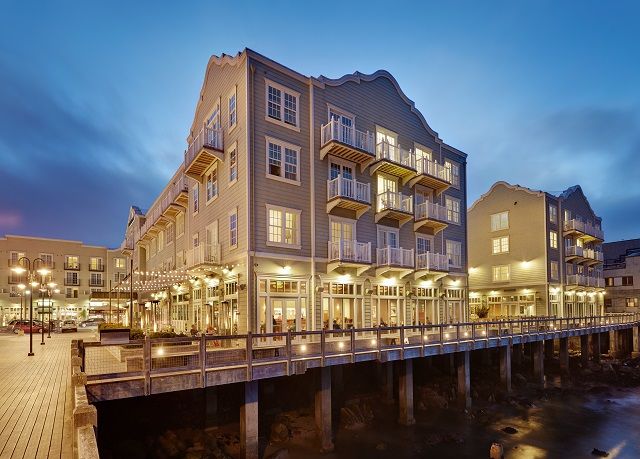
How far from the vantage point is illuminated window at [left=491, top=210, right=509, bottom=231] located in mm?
44156

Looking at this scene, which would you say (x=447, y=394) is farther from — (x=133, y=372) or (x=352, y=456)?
(x=133, y=372)

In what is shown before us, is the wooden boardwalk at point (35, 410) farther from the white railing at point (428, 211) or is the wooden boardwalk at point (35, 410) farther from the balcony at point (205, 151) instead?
the white railing at point (428, 211)

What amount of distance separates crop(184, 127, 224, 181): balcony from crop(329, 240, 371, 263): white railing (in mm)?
7343

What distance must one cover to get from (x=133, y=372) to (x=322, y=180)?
13738 mm

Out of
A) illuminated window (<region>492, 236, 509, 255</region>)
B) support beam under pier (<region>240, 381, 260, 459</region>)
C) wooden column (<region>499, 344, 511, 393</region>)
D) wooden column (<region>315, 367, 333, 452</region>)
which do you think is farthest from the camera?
illuminated window (<region>492, 236, 509, 255</region>)

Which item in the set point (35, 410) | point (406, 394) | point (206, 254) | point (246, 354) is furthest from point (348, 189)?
point (35, 410)

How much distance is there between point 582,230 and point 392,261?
3061 cm

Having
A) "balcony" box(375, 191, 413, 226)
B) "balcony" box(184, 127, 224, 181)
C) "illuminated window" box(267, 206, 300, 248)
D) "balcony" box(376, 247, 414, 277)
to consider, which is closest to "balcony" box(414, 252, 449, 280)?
A: "balcony" box(376, 247, 414, 277)

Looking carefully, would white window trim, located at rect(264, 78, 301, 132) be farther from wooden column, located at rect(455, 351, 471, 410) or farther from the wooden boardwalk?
wooden column, located at rect(455, 351, 471, 410)

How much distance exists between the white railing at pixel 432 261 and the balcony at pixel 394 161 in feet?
15.8

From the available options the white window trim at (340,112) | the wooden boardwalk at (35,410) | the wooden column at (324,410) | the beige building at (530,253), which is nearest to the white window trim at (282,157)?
the white window trim at (340,112)

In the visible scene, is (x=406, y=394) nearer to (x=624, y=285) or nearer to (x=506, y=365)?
(x=506, y=365)

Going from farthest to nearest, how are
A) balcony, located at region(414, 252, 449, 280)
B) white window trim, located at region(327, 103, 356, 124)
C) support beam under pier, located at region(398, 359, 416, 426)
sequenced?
→ balcony, located at region(414, 252, 449, 280) → white window trim, located at region(327, 103, 356, 124) → support beam under pier, located at region(398, 359, 416, 426)

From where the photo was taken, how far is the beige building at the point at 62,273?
57.8 meters
